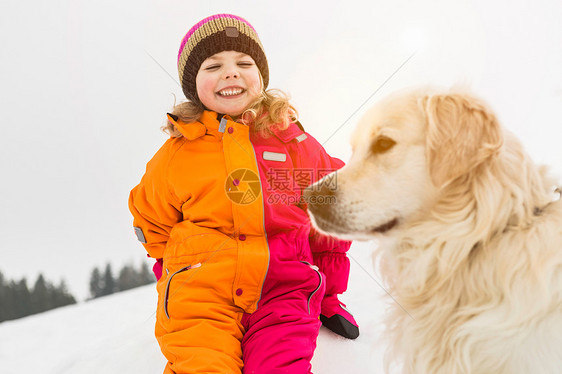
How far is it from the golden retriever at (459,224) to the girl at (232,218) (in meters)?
0.36

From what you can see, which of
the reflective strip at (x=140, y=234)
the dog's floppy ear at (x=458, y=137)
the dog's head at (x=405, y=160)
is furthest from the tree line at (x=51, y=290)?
the dog's floppy ear at (x=458, y=137)

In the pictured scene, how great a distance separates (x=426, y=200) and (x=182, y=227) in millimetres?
836

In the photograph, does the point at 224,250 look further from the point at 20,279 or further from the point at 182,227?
the point at 20,279

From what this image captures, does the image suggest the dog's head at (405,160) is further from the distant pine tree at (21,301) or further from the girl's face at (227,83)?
the distant pine tree at (21,301)

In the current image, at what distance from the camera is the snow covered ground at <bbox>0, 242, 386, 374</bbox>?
1.37 metres

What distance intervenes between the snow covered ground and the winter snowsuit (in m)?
0.20

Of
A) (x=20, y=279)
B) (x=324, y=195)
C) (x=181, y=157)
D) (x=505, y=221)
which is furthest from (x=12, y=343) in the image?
(x=505, y=221)

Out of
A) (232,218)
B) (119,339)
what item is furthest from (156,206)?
(119,339)

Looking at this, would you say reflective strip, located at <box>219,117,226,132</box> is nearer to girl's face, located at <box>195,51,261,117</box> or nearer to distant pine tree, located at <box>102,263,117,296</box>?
girl's face, located at <box>195,51,261,117</box>

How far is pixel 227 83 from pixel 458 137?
826mm

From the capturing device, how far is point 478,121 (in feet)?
2.78

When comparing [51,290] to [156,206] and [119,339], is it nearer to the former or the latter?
[119,339]

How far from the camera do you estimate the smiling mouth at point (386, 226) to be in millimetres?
925

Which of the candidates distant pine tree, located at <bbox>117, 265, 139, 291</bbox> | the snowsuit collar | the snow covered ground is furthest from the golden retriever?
distant pine tree, located at <bbox>117, 265, 139, 291</bbox>
